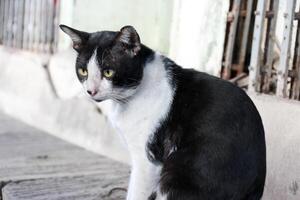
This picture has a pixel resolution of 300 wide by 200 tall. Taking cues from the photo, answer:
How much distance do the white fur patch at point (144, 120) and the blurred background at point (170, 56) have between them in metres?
0.93

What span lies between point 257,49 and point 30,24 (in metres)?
3.83

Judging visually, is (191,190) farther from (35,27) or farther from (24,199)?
(35,27)

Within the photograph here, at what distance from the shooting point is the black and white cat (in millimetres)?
2420

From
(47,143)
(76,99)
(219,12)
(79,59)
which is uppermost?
(219,12)

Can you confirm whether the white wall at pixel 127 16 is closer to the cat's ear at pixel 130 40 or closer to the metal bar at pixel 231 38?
the metal bar at pixel 231 38

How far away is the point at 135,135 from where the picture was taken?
258cm

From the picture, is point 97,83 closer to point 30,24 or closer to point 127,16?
point 127,16

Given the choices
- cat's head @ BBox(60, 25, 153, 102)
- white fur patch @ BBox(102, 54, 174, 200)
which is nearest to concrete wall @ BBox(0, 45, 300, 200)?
white fur patch @ BBox(102, 54, 174, 200)

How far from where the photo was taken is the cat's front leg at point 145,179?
8.43 ft

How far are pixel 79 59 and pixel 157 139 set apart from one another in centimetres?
60

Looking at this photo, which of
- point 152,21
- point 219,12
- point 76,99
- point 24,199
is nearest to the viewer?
point 24,199

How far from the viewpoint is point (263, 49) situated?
3.72m

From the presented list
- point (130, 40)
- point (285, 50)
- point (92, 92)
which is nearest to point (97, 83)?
point (92, 92)

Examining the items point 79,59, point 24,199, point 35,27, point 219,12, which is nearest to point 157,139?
point 79,59
